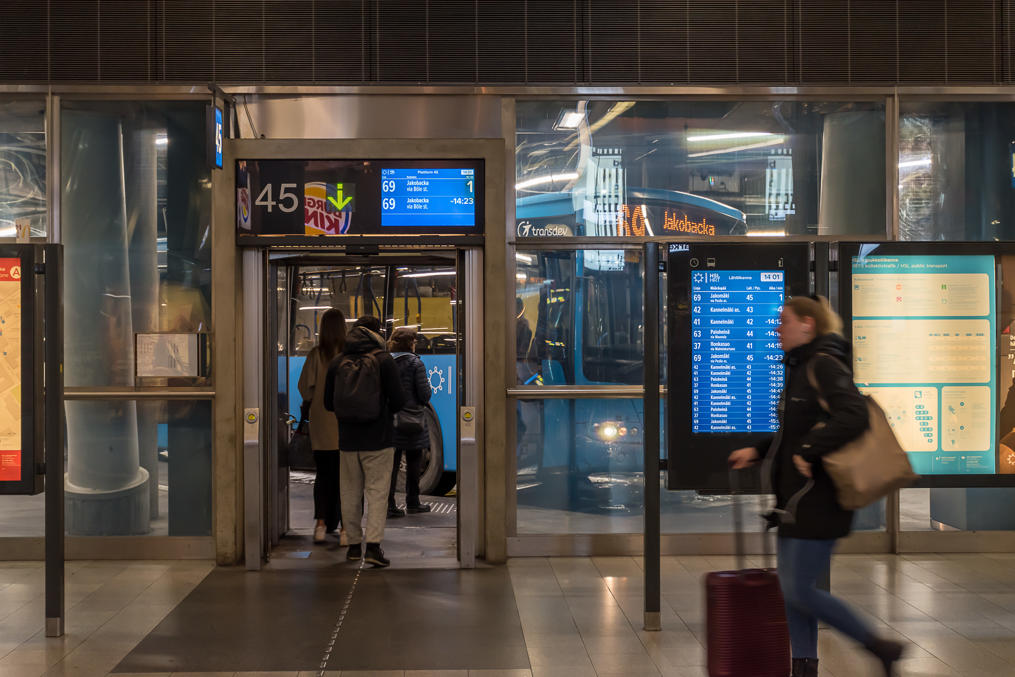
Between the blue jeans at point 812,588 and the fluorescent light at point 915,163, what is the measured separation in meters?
4.58

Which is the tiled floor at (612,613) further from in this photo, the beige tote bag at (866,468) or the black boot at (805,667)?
the beige tote bag at (866,468)

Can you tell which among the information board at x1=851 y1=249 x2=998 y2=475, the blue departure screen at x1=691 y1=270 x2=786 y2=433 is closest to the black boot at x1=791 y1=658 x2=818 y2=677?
the blue departure screen at x1=691 y1=270 x2=786 y2=433

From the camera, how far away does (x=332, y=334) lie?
7539 mm

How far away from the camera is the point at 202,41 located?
7438 mm

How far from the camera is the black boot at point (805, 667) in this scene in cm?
422

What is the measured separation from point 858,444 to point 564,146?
4246 mm

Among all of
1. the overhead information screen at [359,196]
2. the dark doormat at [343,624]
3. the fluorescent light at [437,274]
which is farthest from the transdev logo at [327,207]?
the dark doormat at [343,624]

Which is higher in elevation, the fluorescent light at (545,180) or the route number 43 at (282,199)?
the fluorescent light at (545,180)

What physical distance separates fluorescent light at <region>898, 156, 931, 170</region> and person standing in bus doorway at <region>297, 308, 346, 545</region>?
4.54 metres

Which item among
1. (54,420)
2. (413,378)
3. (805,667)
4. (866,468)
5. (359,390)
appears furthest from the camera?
(413,378)

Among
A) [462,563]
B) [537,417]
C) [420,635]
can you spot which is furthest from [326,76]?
[420,635]

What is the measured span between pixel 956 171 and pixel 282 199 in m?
5.24

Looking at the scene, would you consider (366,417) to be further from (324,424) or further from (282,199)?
(282,199)

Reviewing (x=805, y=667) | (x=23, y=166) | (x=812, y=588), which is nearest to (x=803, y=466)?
(x=812, y=588)
